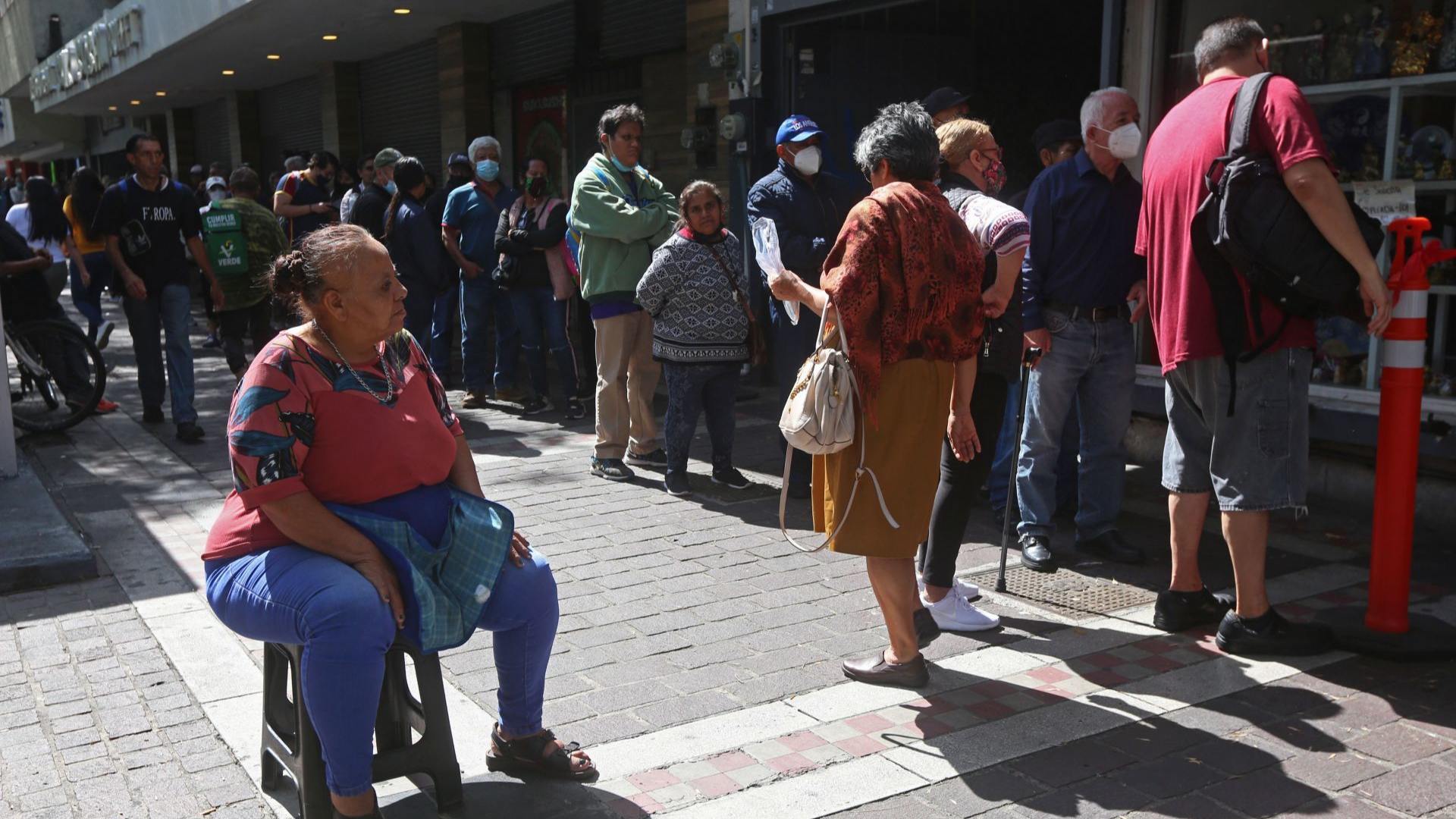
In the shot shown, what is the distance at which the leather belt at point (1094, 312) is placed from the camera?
5.45 m

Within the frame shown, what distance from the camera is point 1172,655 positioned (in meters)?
4.41

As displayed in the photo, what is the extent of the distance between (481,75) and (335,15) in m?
1.75

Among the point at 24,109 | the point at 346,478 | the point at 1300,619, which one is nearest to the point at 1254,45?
the point at 1300,619

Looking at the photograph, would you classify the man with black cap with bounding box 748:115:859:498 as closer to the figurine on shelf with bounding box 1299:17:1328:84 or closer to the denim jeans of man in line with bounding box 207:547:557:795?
the figurine on shelf with bounding box 1299:17:1328:84

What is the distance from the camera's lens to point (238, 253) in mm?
9258

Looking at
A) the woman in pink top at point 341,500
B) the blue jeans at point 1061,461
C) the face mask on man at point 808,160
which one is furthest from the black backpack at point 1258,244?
the woman in pink top at point 341,500

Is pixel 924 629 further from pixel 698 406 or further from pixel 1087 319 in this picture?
pixel 698 406

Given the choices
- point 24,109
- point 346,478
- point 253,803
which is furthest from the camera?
point 24,109

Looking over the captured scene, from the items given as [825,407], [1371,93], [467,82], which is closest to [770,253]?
[825,407]

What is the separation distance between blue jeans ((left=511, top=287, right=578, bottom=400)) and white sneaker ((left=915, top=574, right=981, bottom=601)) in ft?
15.4

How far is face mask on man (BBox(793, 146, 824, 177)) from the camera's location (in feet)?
20.0

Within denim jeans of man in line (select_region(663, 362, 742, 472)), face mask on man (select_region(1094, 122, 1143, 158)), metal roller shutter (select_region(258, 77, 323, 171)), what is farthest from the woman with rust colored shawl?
metal roller shutter (select_region(258, 77, 323, 171))

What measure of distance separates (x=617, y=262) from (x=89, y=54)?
19864mm

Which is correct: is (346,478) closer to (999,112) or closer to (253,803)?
(253,803)
